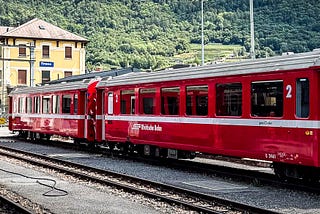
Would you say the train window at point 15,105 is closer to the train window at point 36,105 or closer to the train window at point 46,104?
the train window at point 36,105

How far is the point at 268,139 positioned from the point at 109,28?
132648 mm

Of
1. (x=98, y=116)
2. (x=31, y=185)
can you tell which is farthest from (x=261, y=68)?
(x=98, y=116)

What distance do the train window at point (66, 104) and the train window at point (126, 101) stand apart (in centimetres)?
602

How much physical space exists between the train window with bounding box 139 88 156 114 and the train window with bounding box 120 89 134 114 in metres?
0.83

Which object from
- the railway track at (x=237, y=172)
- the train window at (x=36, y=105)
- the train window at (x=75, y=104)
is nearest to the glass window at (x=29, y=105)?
the train window at (x=36, y=105)

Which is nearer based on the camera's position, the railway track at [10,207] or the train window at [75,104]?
the railway track at [10,207]

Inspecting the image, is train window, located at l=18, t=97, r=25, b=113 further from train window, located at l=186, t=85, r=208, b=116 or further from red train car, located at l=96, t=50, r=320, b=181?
train window, located at l=186, t=85, r=208, b=116

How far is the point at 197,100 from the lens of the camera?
662 inches

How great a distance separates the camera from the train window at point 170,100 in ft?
58.6

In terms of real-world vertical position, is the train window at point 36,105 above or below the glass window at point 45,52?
below

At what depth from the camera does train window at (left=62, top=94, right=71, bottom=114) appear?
1063 inches

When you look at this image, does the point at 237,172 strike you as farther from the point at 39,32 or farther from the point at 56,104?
the point at 39,32

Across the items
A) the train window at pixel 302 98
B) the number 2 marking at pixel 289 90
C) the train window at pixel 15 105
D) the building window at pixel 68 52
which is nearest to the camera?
the train window at pixel 302 98

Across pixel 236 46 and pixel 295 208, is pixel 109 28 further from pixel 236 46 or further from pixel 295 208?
pixel 295 208
